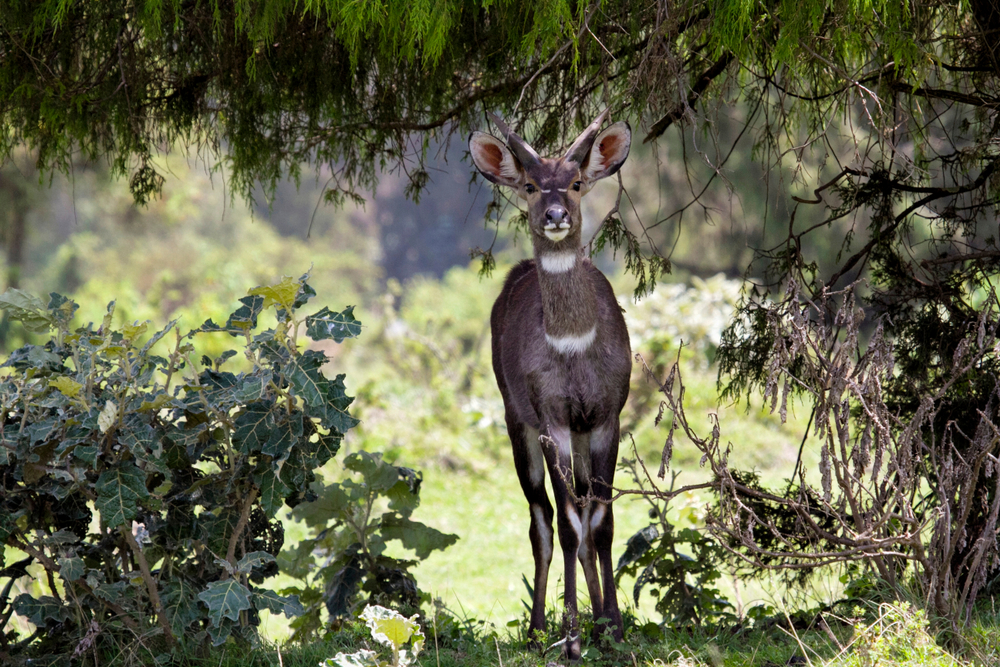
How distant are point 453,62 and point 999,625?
3.20m

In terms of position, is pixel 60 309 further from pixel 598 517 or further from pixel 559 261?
pixel 598 517

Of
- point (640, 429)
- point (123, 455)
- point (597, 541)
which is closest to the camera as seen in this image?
point (123, 455)

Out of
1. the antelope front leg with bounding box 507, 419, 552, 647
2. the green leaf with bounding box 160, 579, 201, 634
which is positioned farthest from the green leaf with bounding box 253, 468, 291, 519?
the antelope front leg with bounding box 507, 419, 552, 647

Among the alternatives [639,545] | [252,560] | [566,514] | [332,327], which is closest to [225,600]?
[252,560]

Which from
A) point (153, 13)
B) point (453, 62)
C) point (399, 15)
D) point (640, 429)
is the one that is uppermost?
point (640, 429)

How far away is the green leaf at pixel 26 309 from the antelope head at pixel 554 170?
69.4 inches

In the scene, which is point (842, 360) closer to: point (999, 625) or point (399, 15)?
point (999, 625)

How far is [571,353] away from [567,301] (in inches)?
8.5

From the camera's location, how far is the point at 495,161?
4.26 m

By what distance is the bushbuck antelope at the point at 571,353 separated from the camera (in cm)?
409

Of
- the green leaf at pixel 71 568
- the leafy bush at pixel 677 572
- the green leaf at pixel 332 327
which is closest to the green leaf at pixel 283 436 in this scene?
the green leaf at pixel 332 327

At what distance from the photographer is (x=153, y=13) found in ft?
12.2

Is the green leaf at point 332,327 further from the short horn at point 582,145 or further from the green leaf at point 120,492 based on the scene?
the short horn at point 582,145

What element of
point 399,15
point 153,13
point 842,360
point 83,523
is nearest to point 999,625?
point 842,360
